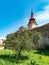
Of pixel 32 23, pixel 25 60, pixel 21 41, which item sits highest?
pixel 32 23

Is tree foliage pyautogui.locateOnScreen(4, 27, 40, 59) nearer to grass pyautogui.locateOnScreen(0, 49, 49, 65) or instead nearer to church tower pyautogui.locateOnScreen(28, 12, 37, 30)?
grass pyautogui.locateOnScreen(0, 49, 49, 65)

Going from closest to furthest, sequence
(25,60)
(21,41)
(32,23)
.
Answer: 1. (25,60)
2. (21,41)
3. (32,23)

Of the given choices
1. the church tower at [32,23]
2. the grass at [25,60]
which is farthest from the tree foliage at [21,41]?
the church tower at [32,23]

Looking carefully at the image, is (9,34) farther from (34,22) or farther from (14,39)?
(34,22)

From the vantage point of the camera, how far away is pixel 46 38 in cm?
3703

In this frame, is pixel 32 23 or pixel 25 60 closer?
pixel 25 60

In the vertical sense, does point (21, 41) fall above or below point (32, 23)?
below

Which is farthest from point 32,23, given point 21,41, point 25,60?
point 25,60

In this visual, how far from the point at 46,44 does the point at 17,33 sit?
42.3 ft

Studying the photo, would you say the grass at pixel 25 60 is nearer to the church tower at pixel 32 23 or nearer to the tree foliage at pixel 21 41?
the tree foliage at pixel 21 41

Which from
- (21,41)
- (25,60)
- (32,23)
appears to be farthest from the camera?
(32,23)

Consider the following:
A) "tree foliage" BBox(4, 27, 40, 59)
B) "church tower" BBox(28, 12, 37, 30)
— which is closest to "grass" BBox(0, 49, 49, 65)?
"tree foliage" BBox(4, 27, 40, 59)

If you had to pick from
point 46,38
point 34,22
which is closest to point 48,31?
point 46,38

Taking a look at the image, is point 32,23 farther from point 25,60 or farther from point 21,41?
point 25,60
